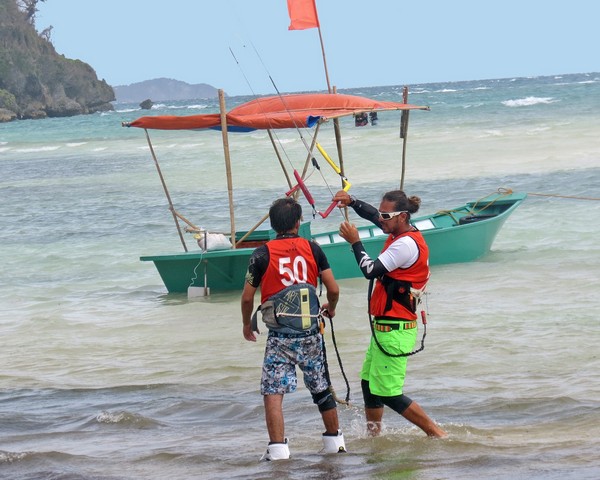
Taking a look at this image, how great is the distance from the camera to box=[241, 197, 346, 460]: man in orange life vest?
5.49 metres

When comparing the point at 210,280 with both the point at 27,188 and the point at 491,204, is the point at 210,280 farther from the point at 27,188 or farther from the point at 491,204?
the point at 27,188

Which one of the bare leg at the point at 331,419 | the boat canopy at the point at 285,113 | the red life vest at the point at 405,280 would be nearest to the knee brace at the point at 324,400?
the bare leg at the point at 331,419

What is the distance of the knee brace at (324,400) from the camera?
5637mm

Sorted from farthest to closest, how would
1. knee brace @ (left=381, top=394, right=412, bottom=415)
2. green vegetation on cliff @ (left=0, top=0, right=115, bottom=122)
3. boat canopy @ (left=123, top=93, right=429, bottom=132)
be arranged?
green vegetation on cliff @ (left=0, top=0, right=115, bottom=122) < boat canopy @ (left=123, top=93, right=429, bottom=132) < knee brace @ (left=381, top=394, right=412, bottom=415)

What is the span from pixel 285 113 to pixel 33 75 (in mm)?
103217

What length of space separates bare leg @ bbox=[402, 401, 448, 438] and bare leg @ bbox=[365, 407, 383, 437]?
23 cm

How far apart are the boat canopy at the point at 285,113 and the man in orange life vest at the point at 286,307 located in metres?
4.94

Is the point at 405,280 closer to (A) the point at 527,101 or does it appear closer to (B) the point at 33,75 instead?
(A) the point at 527,101

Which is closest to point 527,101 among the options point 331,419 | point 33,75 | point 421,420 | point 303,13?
point 303,13

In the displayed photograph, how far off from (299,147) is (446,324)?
115ft

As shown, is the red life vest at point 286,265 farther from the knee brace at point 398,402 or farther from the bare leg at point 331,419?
the knee brace at point 398,402

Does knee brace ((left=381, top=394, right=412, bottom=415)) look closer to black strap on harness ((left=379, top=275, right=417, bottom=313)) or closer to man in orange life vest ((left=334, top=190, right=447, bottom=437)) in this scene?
man in orange life vest ((left=334, top=190, right=447, bottom=437))

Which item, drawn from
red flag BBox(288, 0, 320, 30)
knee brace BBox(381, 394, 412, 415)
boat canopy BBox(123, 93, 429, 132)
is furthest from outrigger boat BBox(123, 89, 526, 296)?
knee brace BBox(381, 394, 412, 415)

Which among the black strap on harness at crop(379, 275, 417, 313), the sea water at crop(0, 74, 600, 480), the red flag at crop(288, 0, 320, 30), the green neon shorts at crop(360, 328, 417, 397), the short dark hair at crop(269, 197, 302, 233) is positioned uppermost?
the red flag at crop(288, 0, 320, 30)
